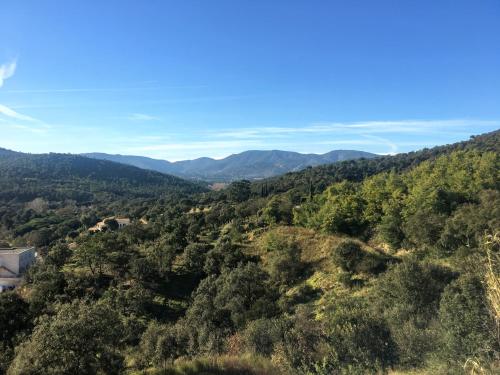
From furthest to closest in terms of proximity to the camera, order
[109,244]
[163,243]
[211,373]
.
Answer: [163,243]
[109,244]
[211,373]

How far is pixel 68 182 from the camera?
5955 inches

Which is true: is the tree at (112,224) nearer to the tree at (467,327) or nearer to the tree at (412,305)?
the tree at (412,305)

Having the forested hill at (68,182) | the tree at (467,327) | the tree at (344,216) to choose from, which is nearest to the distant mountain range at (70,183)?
the forested hill at (68,182)

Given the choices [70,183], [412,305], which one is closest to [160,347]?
[412,305]

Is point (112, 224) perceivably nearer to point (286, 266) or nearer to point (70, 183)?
point (286, 266)

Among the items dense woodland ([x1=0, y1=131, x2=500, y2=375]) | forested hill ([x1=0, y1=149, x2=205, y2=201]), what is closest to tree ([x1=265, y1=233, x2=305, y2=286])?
dense woodland ([x1=0, y1=131, x2=500, y2=375])

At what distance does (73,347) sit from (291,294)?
Result: 661 inches

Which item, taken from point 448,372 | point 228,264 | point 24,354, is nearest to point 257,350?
point 448,372

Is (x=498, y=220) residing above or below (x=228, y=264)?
above

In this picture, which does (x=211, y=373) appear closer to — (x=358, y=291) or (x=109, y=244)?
(x=358, y=291)

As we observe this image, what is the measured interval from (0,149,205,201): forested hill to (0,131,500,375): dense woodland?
3673 inches

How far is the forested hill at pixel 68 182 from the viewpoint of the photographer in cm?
11879

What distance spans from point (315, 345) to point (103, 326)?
628 centimetres

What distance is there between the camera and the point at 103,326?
980cm
